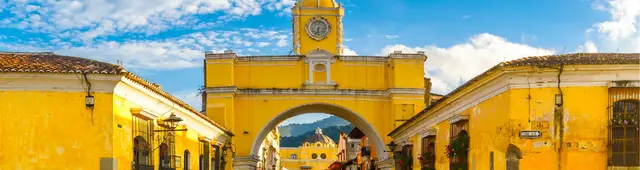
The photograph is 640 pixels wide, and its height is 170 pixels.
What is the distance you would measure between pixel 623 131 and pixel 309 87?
729 inches

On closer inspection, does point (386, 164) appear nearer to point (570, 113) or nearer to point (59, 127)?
point (570, 113)

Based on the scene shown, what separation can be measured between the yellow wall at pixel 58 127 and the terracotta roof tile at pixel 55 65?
0.46 metres

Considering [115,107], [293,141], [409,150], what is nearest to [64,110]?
[115,107]

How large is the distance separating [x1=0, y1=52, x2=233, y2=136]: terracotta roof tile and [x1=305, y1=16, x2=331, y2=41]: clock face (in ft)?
50.2

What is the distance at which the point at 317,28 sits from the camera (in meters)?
33.0

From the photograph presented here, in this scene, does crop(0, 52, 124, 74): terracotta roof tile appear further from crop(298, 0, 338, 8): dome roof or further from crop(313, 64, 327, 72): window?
crop(298, 0, 338, 8): dome roof

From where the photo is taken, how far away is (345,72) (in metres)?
32.3

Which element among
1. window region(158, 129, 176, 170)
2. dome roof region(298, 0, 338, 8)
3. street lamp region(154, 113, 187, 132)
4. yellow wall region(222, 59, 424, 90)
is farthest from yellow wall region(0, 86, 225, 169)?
dome roof region(298, 0, 338, 8)

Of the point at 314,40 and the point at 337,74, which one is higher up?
the point at 314,40

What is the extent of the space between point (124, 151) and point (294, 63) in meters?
16.4

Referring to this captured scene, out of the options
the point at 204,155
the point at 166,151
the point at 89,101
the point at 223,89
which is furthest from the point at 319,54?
the point at 89,101

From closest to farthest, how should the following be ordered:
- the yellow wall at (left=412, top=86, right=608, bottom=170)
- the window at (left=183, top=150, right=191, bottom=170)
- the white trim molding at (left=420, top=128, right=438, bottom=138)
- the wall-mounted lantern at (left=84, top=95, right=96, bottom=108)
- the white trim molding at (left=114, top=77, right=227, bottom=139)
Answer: the yellow wall at (left=412, top=86, right=608, bottom=170), the wall-mounted lantern at (left=84, top=95, right=96, bottom=108), the white trim molding at (left=114, top=77, right=227, bottom=139), the white trim molding at (left=420, top=128, right=438, bottom=138), the window at (left=183, top=150, right=191, bottom=170)

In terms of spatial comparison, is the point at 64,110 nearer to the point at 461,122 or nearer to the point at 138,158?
the point at 138,158

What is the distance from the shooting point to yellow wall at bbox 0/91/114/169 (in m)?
15.4
